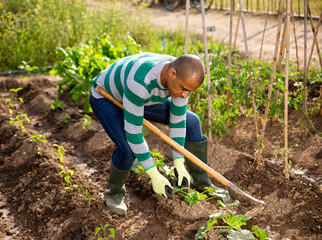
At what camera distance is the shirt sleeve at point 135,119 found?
2.13 meters

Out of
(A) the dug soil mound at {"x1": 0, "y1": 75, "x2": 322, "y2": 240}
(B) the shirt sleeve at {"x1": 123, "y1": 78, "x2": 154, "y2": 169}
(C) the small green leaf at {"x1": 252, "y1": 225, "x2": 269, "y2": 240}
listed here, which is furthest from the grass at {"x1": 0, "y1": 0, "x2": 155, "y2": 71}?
(C) the small green leaf at {"x1": 252, "y1": 225, "x2": 269, "y2": 240}

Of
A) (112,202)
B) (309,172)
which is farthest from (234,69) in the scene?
(112,202)

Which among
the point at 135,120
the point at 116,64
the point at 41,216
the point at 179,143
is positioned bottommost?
the point at 41,216

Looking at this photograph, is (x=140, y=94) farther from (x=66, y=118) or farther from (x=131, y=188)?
(x=66, y=118)

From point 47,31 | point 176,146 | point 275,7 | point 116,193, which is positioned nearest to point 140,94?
point 176,146

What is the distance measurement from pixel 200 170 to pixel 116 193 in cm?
62

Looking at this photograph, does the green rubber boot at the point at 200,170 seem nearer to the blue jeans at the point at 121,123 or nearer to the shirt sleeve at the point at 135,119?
the blue jeans at the point at 121,123

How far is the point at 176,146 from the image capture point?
94.0 inches

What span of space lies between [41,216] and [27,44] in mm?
3645

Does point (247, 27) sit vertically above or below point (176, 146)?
above

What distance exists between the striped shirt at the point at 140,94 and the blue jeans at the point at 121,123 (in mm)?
73

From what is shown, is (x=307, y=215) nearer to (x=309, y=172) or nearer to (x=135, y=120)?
(x=309, y=172)

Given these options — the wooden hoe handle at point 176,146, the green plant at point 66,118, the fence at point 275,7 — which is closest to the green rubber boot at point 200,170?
the wooden hoe handle at point 176,146

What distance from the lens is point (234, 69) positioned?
10.7 ft
